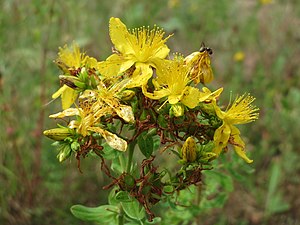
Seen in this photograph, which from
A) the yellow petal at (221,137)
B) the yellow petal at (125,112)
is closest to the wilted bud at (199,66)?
the yellow petal at (221,137)

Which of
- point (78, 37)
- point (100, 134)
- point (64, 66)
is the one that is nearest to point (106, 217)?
point (100, 134)

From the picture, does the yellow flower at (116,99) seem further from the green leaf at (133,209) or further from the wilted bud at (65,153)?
the green leaf at (133,209)

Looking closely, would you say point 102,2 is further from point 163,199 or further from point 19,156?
point 163,199

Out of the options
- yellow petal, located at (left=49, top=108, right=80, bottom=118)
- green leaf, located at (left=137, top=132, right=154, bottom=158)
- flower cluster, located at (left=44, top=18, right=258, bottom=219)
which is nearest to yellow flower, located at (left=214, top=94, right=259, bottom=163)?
flower cluster, located at (left=44, top=18, right=258, bottom=219)

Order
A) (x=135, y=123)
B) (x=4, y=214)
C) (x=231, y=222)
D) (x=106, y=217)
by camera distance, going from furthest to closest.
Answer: (x=231, y=222), (x=4, y=214), (x=106, y=217), (x=135, y=123)

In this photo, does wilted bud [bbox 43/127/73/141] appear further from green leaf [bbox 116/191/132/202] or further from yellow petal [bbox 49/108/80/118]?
green leaf [bbox 116/191/132/202]

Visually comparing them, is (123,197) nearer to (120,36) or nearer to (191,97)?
(191,97)
